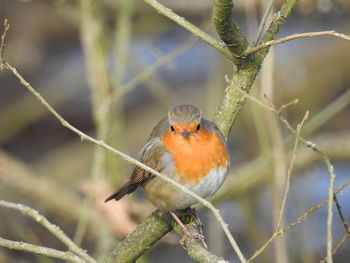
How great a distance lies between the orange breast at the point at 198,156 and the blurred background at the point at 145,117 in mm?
574

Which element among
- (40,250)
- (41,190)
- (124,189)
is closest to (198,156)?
(124,189)

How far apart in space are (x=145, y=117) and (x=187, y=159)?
404cm

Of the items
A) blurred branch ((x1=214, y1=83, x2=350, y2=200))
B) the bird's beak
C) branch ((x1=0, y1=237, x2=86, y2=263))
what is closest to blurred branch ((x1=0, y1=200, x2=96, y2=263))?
branch ((x1=0, y1=237, x2=86, y2=263))

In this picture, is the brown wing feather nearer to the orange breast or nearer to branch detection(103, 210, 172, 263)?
the orange breast

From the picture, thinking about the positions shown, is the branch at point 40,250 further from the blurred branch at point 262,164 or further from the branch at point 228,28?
the blurred branch at point 262,164

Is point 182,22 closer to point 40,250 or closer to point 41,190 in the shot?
point 40,250

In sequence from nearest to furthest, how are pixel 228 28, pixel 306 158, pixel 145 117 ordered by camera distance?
pixel 228 28, pixel 306 158, pixel 145 117

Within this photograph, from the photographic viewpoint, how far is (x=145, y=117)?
744cm

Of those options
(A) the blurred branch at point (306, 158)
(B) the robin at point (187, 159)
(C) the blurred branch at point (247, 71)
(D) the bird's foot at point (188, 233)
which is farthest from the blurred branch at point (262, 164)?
(C) the blurred branch at point (247, 71)

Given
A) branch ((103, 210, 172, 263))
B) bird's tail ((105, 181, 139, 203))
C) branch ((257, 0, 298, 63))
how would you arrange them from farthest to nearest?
bird's tail ((105, 181, 139, 203)), branch ((103, 210, 172, 263)), branch ((257, 0, 298, 63))

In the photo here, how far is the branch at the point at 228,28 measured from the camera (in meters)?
2.51

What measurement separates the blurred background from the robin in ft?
1.89

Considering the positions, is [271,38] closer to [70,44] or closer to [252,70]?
[252,70]

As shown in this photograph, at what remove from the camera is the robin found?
132 inches
